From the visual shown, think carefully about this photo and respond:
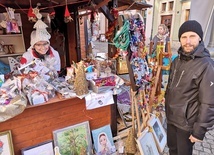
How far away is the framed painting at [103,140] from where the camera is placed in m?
2.09

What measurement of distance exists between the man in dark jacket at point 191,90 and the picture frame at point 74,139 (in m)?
1.03

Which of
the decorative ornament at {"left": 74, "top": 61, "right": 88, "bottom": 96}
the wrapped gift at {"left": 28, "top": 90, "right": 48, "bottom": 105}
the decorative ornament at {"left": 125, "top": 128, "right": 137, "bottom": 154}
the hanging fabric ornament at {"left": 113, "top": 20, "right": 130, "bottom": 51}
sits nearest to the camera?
the wrapped gift at {"left": 28, "top": 90, "right": 48, "bottom": 105}

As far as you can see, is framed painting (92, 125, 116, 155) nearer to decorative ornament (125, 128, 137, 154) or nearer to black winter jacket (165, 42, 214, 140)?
decorative ornament (125, 128, 137, 154)

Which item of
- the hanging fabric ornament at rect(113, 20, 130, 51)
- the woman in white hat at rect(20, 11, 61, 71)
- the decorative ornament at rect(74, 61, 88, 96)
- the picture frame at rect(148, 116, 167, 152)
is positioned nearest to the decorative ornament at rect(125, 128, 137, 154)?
the picture frame at rect(148, 116, 167, 152)

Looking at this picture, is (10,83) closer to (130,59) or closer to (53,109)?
(53,109)

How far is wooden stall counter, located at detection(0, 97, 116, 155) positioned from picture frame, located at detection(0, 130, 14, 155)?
1.6 inches

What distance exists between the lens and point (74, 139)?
197 centimetres

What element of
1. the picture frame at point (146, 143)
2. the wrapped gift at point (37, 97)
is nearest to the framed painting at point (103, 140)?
the picture frame at point (146, 143)

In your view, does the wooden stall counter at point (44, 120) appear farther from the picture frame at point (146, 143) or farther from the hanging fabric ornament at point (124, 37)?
the hanging fabric ornament at point (124, 37)

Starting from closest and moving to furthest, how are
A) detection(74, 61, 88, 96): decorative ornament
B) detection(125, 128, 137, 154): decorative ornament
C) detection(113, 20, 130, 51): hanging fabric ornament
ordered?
detection(74, 61, 88, 96): decorative ornament, detection(113, 20, 130, 51): hanging fabric ornament, detection(125, 128, 137, 154): decorative ornament

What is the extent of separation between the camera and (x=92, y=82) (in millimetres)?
1813

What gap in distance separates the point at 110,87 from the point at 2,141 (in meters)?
1.18

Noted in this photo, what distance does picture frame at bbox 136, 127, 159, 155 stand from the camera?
75.6 inches

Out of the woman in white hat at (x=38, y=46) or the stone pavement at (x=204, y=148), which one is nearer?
the woman in white hat at (x=38, y=46)
